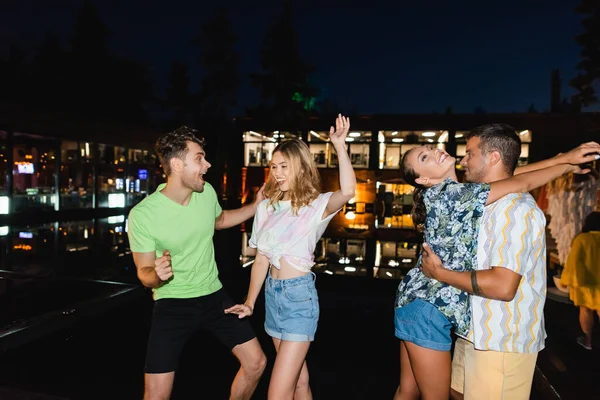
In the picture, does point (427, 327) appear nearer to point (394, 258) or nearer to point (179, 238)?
point (179, 238)

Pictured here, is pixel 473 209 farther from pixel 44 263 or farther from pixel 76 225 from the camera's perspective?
pixel 76 225

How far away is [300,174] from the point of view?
263 cm

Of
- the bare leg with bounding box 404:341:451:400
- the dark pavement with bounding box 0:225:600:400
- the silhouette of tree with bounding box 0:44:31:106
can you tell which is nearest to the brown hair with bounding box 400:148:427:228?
the bare leg with bounding box 404:341:451:400

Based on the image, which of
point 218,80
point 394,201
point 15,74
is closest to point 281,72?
point 218,80

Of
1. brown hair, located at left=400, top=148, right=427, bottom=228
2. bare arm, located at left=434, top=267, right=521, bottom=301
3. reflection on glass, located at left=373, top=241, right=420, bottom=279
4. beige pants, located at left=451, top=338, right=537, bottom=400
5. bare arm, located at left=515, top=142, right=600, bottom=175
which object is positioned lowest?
reflection on glass, located at left=373, top=241, right=420, bottom=279

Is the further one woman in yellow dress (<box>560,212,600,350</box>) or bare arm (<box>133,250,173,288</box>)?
woman in yellow dress (<box>560,212,600,350</box>)

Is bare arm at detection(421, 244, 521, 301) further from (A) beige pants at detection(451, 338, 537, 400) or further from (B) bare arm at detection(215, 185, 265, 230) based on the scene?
(B) bare arm at detection(215, 185, 265, 230)

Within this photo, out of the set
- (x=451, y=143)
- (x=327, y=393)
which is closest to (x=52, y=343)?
(x=327, y=393)

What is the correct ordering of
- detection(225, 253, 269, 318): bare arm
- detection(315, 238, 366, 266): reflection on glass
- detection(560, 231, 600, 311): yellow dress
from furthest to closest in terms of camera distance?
detection(315, 238, 366, 266): reflection on glass → detection(560, 231, 600, 311): yellow dress → detection(225, 253, 269, 318): bare arm

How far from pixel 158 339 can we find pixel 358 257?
768 cm

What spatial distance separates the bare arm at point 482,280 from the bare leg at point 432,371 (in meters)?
0.44

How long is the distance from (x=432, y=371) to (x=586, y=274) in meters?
3.08

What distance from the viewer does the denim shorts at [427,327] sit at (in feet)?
6.98

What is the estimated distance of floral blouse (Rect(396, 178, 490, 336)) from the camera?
195 centimetres
